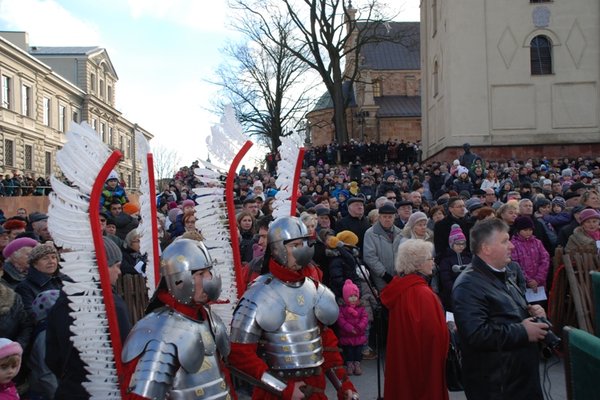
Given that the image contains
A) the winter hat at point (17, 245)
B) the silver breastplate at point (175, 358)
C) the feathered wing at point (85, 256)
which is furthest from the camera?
the winter hat at point (17, 245)

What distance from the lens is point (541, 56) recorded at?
27.0 m

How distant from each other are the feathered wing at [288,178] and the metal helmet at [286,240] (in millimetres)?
671

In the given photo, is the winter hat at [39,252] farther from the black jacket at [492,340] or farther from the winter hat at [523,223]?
the winter hat at [523,223]

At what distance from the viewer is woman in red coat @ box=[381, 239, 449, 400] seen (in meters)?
4.75

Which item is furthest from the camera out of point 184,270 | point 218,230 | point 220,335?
point 218,230

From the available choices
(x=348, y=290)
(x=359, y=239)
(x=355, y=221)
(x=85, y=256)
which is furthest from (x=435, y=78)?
(x=85, y=256)

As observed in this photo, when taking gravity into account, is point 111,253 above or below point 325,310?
above

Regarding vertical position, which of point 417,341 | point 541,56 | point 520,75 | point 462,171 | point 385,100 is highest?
point 385,100

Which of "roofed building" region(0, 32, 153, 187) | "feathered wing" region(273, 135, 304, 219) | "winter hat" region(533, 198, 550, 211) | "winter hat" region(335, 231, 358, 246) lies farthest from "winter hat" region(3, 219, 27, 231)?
"roofed building" region(0, 32, 153, 187)

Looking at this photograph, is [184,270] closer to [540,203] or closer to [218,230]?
[218,230]

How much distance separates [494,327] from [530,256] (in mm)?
4177

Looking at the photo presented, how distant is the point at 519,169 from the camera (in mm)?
19234

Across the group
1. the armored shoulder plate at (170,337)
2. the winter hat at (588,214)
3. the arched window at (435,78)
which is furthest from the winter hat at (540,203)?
the arched window at (435,78)

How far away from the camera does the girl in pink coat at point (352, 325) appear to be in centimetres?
695
